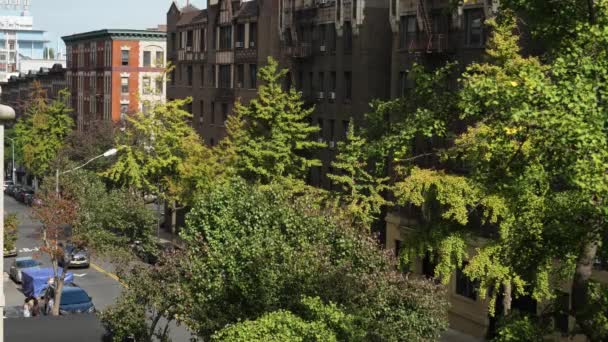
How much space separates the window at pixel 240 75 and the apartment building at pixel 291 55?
0.11m

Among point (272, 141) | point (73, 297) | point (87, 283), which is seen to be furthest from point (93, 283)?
point (272, 141)

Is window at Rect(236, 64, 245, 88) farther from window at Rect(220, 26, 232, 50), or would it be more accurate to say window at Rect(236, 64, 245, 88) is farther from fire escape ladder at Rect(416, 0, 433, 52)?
fire escape ladder at Rect(416, 0, 433, 52)

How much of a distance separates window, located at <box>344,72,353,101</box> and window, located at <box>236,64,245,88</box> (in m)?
14.4

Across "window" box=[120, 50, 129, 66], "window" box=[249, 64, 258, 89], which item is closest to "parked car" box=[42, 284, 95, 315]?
"window" box=[249, 64, 258, 89]

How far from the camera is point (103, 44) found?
99.1 metres

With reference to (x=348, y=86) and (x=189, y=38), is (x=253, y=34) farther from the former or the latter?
(x=348, y=86)

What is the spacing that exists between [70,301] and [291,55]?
20577 mm

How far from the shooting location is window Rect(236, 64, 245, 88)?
65.8 metres

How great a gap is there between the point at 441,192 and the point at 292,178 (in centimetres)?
1449

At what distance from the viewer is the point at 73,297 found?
43844mm

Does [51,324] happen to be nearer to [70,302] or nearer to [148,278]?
[148,278]

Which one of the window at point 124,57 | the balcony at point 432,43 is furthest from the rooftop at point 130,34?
the balcony at point 432,43

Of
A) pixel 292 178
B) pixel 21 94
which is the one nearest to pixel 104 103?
pixel 21 94

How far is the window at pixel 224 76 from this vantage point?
2680 inches
